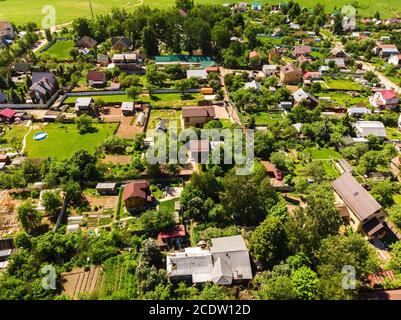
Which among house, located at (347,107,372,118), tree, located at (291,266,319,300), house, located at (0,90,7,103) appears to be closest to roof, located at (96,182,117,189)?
tree, located at (291,266,319,300)

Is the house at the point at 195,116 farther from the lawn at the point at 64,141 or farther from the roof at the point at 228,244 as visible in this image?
the roof at the point at 228,244

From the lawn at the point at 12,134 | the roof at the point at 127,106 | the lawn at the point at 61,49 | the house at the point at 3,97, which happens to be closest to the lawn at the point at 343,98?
the roof at the point at 127,106

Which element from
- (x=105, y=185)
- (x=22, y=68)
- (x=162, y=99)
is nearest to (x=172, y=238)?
(x=105, y=185)

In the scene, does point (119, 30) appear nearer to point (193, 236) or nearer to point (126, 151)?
point (126, 151)

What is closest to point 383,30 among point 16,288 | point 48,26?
point 48,26

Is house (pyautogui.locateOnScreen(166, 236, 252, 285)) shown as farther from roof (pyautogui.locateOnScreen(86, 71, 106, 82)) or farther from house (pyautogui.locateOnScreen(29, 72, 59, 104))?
roof (pyautogui.locateOnScreen(86, 71, 106, 82))

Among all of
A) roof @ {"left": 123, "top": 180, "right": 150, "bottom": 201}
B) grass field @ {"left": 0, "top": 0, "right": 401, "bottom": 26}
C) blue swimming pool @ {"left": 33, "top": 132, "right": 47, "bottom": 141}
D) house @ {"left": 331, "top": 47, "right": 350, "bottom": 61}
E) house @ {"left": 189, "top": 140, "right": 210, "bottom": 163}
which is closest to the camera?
roof @ {"left": 123, "top": 180, "right": 150, "bottom": 201}
